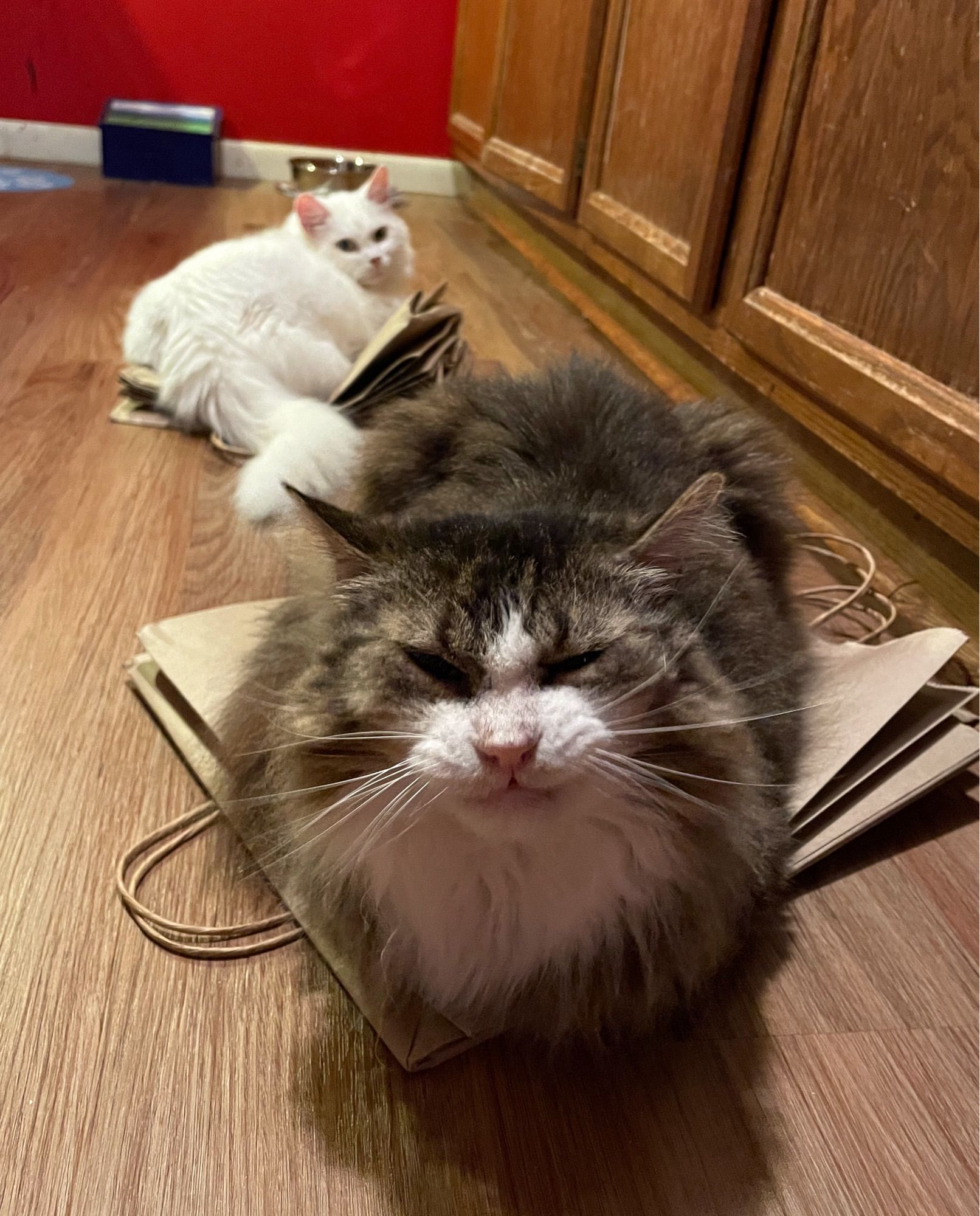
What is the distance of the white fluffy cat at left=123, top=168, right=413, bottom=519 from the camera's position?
5.43 feet

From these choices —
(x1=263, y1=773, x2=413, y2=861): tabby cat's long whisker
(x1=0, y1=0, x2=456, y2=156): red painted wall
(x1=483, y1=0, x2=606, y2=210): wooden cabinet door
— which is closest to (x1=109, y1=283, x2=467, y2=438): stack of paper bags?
(x1=483, y1=0, x2=606, y2=210): wooden cabinet door

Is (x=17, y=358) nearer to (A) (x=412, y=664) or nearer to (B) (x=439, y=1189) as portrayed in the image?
(A) (x=412, y=664)

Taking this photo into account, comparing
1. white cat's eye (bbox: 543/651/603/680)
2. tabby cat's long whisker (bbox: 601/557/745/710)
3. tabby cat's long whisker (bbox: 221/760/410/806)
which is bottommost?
tabby cat's long whisker (bbox: 221/760/410/806)

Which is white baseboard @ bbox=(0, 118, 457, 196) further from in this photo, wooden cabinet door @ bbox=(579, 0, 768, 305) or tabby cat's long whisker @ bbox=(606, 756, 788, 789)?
tabby cat's long whisker @ bbox=(606, 756, 788, 789)

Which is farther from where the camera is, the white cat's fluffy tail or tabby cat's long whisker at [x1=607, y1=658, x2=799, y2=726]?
the white cat's fluffy tail

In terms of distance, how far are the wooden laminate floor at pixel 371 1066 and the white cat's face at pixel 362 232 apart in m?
1.45

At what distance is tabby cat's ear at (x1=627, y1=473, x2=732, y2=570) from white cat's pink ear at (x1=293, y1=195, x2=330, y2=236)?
73.5 inches

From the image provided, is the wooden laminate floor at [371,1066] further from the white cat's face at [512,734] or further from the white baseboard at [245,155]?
the white baseboard at [245,155]

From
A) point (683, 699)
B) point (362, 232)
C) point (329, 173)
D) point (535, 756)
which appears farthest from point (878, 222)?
point (329, 173)

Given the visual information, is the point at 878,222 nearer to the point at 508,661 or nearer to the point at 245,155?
the point at 508,661

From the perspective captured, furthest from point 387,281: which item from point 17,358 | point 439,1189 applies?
point 439,1189

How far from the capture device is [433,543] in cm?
76

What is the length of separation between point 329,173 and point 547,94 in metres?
1.04

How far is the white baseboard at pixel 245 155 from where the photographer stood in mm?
3877
